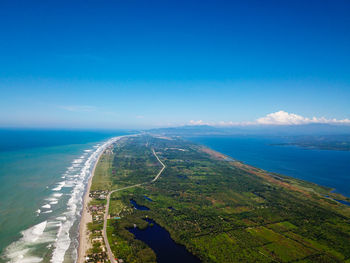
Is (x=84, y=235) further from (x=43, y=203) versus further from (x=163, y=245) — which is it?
(x=43, y=203)

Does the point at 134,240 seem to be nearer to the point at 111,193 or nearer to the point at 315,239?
the point at 111,193

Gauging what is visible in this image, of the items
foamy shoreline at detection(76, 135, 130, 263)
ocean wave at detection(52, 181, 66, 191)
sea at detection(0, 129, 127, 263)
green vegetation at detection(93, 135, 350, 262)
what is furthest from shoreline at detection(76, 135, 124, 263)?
ocean wave at detection(52, 181, 66, 191)

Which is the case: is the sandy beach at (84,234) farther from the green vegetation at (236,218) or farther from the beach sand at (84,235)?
the green vegetation at (236,218)

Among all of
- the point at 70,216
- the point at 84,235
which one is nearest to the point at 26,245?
the point at 84,235

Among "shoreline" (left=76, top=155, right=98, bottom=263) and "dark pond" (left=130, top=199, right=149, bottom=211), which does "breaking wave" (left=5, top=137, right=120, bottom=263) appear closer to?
"shoreline" (left=76, top=155, right=98, bottom=263)

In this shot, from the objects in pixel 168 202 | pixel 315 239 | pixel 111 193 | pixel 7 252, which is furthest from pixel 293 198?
pixel 7 252

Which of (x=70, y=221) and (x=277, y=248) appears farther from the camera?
(x=70, y=221)
